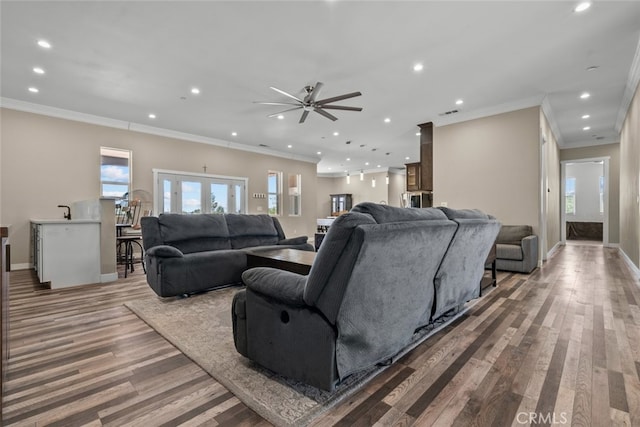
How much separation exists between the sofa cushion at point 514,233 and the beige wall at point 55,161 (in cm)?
722

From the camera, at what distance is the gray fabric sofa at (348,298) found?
1.37 m

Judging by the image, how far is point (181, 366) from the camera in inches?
74.0

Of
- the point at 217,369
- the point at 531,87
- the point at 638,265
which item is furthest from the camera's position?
the point at 531,87

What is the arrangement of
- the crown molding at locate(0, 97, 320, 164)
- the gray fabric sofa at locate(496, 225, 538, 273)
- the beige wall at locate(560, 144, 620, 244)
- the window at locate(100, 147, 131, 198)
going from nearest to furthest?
the gray fabric sofa at locate(496, 225, 538, 273) → the crown molding at locate(0, 97, 320, 164) → the window at locate(100, 147, 131, 198) → the beige wall at locate(560, 144, 620, 244)

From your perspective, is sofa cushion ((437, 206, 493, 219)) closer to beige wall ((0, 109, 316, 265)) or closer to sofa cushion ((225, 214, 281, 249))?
sofa cushion ((225, 214, 281, 249))

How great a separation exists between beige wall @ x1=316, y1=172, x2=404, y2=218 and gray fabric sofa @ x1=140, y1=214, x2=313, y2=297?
8.15 metres

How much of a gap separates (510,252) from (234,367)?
4.64 m

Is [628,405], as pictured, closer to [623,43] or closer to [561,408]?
[561,408]

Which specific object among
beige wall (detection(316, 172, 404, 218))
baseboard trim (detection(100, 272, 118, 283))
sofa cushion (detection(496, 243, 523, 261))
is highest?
beige wall (detection(316, 172, 404, 218))

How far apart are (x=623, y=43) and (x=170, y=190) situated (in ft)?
27.6

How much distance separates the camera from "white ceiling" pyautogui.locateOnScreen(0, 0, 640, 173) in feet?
9.58

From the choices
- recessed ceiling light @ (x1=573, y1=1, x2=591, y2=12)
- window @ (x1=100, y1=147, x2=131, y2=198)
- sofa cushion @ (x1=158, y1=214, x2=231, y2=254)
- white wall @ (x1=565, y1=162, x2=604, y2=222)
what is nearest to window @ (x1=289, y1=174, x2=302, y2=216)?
window @ (x1=100, y1=147, x2=131, y2=198)

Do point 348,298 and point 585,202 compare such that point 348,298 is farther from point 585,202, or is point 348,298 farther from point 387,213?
point 585,202

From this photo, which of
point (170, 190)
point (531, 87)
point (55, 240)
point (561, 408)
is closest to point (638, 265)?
point (531, 87)
